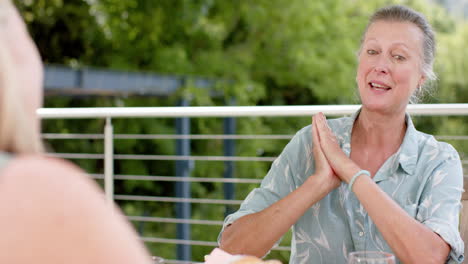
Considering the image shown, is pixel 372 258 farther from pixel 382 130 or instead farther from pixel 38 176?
pixel 382 130

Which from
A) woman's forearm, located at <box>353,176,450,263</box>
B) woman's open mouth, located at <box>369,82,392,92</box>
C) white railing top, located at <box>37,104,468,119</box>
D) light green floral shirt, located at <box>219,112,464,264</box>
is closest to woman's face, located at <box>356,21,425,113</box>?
woman's open mouth, located at <box>369,82,392,92</box>

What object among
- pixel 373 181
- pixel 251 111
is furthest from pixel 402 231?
pixel 251 111

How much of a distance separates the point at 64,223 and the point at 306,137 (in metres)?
1.33

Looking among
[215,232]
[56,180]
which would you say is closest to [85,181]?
[56,180]

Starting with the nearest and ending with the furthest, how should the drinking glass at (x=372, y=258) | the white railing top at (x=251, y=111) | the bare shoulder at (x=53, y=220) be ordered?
the bare shoulder at (x=53, y=220), the drinking glass at (x=372, y=258), the white railing top at (x=251, y=111)

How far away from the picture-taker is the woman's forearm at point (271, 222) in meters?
1.69

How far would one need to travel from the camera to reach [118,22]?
11.8m

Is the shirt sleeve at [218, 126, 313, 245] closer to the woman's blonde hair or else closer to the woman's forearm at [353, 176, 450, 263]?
the woman's forearm at [353, 176, 450, 263]

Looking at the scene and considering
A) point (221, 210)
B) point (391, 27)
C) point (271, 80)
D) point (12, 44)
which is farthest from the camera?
point (271, 80)

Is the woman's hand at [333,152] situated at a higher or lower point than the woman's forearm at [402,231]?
higher

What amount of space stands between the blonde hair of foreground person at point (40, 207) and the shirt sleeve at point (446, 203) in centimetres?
113

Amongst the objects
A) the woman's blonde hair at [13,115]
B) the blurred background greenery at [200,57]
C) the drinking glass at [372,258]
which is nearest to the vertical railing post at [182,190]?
the blurred background greenery at [200,57]

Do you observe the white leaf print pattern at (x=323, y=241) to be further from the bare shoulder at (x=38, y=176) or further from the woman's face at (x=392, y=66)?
the bare shoulder at (x=38, y=176)

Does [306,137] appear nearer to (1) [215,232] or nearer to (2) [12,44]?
Result: (2) [12,44]
